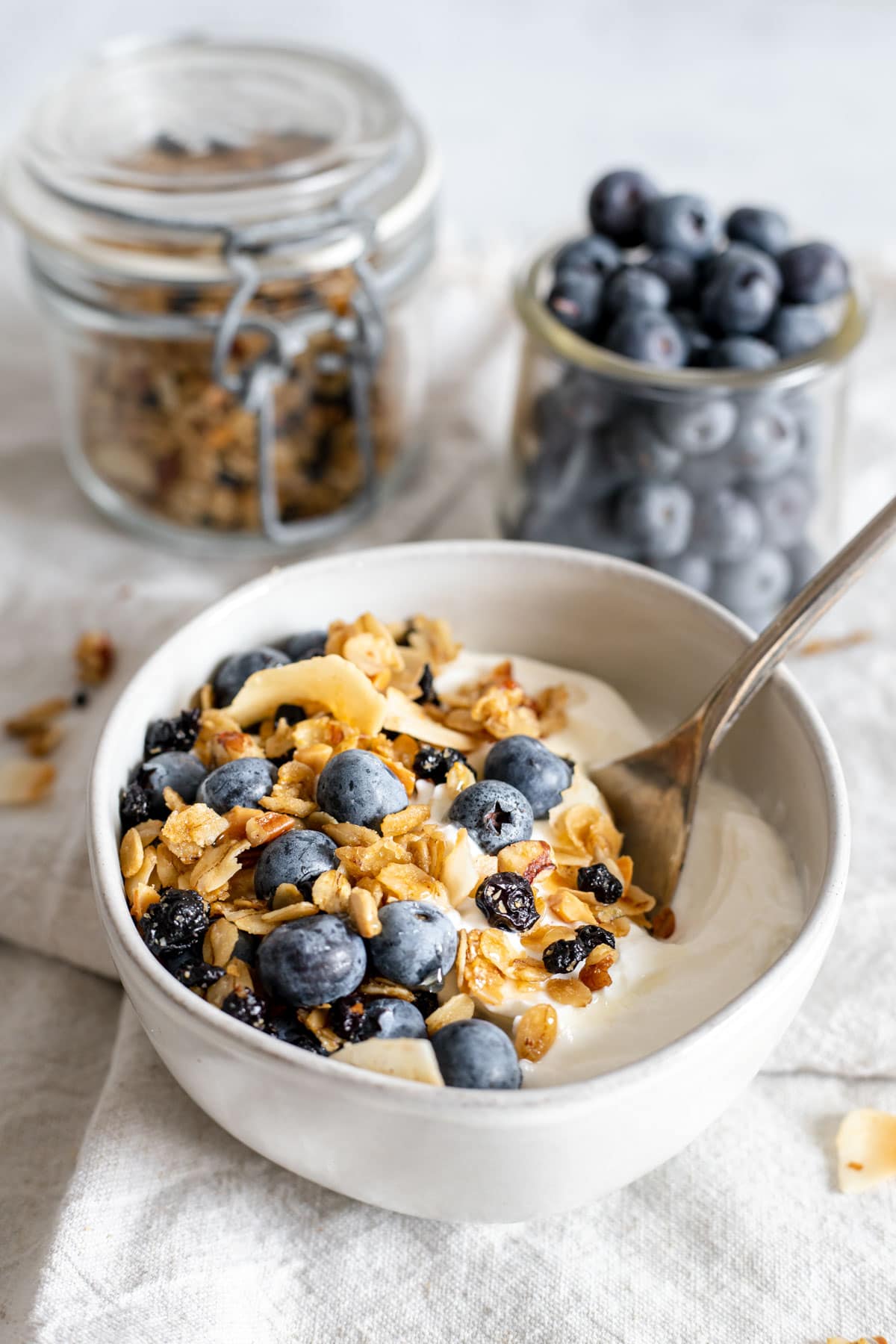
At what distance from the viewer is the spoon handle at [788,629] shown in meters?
0.89

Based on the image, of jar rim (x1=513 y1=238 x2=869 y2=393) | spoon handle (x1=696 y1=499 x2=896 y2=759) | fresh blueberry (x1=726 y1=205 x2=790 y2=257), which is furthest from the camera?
fresh blueberry (x1=726 y1=205 x2=790 y2=257)

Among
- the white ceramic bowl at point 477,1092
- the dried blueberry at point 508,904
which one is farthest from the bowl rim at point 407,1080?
the dried blueberry at point 508,904

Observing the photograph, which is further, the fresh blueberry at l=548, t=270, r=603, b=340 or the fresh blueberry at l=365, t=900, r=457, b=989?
the fresh blueberry at l=548, t=270, r=603, b=340

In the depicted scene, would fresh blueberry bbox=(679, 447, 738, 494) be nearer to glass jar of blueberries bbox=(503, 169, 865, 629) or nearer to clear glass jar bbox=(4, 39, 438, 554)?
glass jar of blueberries bbox=(503, 169, 865, 629)

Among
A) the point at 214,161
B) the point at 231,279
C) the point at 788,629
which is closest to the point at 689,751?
the point at 788,629

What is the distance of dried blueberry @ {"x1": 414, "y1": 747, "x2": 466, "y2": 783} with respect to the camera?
36.2 inches

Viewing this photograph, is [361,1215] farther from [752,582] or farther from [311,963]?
[752,582]

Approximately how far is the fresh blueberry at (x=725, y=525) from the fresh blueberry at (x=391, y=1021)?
63cm

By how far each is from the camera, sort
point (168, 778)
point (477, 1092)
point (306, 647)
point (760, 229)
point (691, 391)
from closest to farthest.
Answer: point (477, 1092) → point (168, 778) → point (306, 647) → point (691, 391) → point (760, 229)

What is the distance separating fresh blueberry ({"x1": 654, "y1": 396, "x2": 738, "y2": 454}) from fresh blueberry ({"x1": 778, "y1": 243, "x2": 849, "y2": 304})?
0.51 ft

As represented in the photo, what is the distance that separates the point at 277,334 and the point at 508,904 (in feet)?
2.21

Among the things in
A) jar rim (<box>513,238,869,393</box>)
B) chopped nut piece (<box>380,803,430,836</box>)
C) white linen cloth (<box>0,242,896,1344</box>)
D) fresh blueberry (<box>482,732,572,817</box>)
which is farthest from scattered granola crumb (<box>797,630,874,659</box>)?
chopped nut piece (<box>380,803,430,836</box>)

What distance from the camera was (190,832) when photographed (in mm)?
853

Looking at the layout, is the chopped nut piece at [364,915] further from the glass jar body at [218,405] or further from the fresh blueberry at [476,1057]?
the glass jar body at [218,405]
